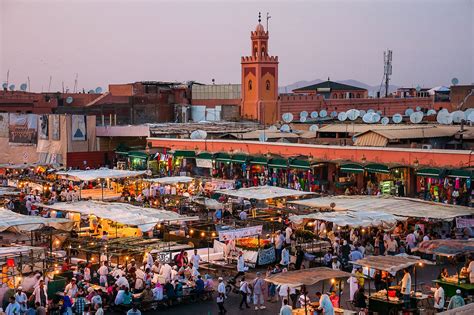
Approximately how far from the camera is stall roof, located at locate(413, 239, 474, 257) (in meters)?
18.1

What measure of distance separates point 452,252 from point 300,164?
647 inches

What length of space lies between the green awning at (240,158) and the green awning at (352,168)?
535cm

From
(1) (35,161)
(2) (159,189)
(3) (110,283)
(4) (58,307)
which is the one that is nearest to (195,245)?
(3) (110,283)

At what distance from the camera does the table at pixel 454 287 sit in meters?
17.3

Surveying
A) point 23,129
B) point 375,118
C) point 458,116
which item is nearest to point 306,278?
point 458,116

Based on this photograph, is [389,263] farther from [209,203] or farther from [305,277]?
[209,203]

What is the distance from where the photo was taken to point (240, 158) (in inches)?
1448

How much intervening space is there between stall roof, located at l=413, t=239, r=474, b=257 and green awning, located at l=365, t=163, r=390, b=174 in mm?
12455

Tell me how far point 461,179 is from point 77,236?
1375 centimetres

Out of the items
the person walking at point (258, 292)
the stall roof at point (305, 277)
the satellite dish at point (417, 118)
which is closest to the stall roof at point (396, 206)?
the person walking at point (258, 292)

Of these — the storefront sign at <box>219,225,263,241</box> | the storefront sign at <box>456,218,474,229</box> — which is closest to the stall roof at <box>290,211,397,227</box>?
the storefront sign at <box>219,225,263,241</box>

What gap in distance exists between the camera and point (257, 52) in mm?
61500

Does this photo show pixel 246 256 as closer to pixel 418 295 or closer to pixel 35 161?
pixel 418 295

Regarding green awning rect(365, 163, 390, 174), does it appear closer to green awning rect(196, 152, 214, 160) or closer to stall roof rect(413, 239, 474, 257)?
green awning rect(196, 152, 214, 160)
